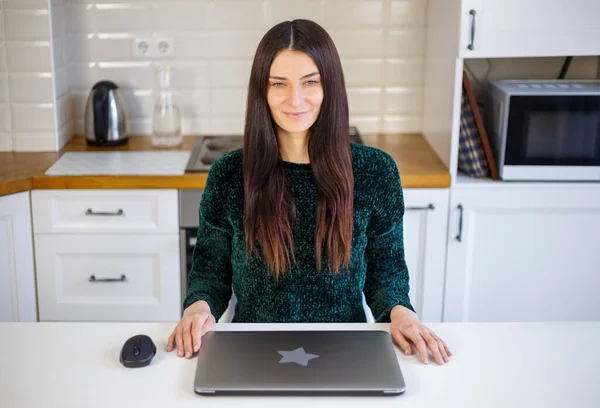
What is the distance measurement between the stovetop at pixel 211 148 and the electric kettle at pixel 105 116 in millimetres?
302

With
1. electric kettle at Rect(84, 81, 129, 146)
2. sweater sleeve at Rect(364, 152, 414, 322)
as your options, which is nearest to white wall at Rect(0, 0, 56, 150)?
electric kettle at Rect(84, 81, 129, 146)

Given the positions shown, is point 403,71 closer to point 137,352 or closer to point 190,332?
point 190,332

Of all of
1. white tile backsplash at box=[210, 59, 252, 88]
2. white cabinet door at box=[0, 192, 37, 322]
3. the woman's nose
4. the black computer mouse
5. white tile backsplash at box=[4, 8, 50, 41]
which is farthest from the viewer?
white tile backsplash at box=[210, 59, 252, 88]

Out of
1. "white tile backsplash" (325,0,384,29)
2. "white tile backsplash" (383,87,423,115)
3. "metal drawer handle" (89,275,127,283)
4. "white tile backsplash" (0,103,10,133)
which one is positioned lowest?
"metal drawer handle" (89,275,127,283)

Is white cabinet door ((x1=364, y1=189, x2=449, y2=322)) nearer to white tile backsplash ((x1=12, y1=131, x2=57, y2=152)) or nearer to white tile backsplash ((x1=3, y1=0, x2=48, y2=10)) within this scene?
white tile backsplash ((x1=12, y1=131, x2=57, y2=152))

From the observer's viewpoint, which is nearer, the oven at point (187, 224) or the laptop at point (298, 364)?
the laptop at point (298, 364)

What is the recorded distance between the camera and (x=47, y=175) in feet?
8.82

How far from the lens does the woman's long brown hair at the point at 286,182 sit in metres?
1.74

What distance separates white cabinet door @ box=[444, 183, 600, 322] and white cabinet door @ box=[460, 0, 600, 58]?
460 millimetres

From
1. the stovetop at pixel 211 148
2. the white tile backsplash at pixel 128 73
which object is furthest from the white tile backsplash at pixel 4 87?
the stovetop at pixel 211 148

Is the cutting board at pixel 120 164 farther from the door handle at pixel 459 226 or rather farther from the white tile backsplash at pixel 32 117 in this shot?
the door handle at pixel 459 226

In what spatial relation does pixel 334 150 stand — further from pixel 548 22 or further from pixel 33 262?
pixel 33 262

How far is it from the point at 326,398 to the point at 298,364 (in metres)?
0.09

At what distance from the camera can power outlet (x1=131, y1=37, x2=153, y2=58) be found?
10.4 feet
